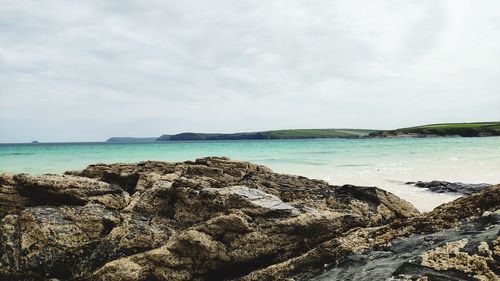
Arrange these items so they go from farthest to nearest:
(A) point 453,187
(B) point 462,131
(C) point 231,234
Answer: (B) point 462,131
(A) point 453,187
(C) point 231,234

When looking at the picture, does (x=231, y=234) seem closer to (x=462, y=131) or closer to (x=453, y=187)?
(x=453, y=187)

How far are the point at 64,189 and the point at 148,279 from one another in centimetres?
371

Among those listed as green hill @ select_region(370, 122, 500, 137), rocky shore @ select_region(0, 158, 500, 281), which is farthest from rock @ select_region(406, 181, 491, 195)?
green hill @ select_region(370, 122, 500, 137)

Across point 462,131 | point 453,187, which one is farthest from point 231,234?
point 462,131

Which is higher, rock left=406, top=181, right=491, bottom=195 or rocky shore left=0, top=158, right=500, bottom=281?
rocky shore left=0, top=158, right=500, bottom=281

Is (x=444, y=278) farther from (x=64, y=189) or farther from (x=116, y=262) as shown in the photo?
(x=64, y=189)

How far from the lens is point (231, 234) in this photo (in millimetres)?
7395

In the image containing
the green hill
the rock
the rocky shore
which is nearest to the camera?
the rocky shore

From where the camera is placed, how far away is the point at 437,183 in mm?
24469

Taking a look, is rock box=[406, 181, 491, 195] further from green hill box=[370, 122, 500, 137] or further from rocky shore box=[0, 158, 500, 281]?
green hill box=[370, 122, 500, 137]

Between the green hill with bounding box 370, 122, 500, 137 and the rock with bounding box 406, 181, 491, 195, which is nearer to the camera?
the rock with bounding box 406, 181, 491, 195

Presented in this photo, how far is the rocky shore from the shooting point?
461 cm

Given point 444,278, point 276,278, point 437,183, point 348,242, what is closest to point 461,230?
point 444,278

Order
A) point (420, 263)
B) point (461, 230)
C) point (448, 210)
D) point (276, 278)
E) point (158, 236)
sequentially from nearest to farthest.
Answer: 1. point (420, 263)
2. point (461, 230)
3. point (448, 210)
4. point (276, 278)
5. point (158, 236)
